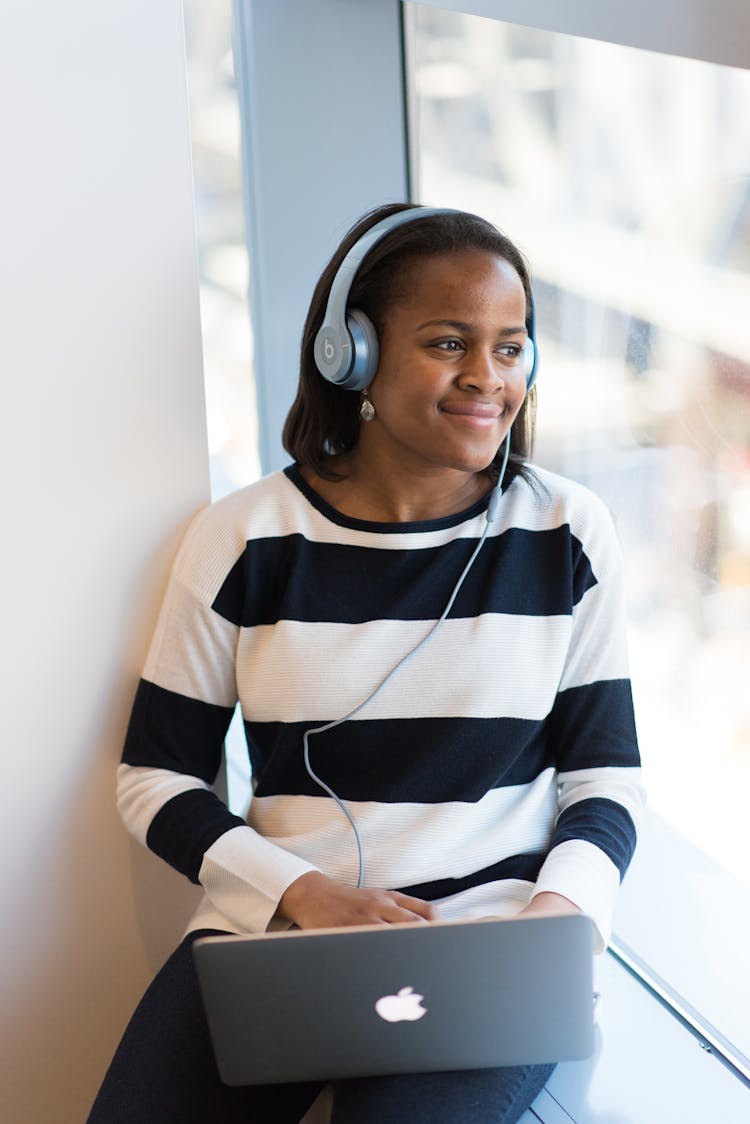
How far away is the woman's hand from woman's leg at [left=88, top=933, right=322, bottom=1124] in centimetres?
15

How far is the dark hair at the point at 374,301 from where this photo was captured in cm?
123

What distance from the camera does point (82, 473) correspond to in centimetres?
127

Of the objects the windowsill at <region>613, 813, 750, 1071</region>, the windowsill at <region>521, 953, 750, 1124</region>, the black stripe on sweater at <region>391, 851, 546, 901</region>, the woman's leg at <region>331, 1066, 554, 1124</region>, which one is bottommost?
the windowsill at <region>613, 813, 750, 1071</region>

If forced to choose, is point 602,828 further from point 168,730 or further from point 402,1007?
point 168,730

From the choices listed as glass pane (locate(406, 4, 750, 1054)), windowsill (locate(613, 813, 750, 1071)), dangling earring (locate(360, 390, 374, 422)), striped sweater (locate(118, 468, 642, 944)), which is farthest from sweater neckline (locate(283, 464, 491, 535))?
windowsill (locate(613, 813, 750, 1071))

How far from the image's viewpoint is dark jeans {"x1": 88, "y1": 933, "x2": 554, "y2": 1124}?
1.04 meters

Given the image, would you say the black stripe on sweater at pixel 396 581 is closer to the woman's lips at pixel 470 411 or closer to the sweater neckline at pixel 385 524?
the sweater neckline at pixel 385 524

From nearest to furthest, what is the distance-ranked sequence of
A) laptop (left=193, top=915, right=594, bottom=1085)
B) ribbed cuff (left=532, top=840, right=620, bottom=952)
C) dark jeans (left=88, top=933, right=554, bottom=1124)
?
1. laptop (left=193, top=915, right=594, bottom=1085)
2. dark jeans (left=88, top=933, right=554, bottom=1124)
3. ribbed cuff (left=532, top=840, right=620, bottom=952)

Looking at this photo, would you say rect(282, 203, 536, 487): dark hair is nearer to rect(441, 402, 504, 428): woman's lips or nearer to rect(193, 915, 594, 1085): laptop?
rect(441, 402, 504, 428): woman's lips

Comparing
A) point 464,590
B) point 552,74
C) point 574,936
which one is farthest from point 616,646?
point 552,74

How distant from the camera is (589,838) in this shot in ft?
4.02

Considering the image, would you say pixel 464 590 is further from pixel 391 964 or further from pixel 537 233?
pixel 537 233

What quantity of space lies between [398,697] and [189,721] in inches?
9.5

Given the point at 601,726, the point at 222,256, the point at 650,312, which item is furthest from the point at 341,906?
the point at 222,256
